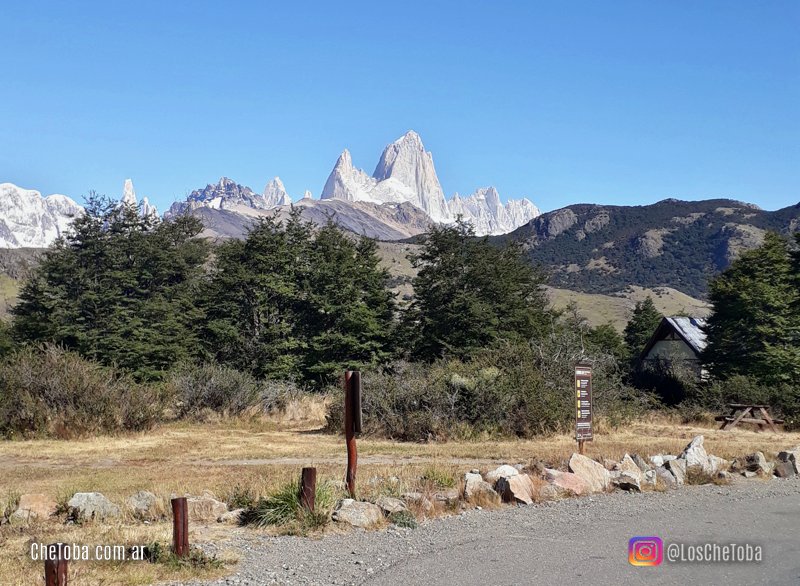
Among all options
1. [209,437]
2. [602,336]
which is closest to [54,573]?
[209,437]

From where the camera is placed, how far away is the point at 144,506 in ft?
33.6

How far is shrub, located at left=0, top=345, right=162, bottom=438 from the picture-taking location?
22672mm

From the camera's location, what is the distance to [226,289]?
3956cm

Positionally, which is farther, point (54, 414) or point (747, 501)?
point (54, 414)

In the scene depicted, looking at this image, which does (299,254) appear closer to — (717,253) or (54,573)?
(54,573)

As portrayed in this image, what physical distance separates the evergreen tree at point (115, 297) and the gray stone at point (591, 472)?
26.6m

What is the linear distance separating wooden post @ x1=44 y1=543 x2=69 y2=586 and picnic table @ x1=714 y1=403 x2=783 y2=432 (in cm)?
2561

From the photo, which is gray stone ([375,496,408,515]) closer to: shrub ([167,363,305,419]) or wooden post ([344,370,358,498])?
wooden post ([344,370,358,498])

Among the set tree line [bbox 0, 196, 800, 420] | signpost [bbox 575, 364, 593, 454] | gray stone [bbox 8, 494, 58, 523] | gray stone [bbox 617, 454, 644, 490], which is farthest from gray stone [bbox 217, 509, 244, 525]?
tree line [bbox 0, 196, 800, 420]

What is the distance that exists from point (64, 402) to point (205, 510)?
1513 cm

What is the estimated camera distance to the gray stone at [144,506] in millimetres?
10094

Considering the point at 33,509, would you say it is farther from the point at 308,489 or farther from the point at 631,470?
the point at 631,470

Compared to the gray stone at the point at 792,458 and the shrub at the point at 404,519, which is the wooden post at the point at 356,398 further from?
the gray stone at the point at 792,458

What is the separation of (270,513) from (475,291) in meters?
28.4
